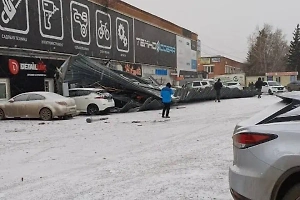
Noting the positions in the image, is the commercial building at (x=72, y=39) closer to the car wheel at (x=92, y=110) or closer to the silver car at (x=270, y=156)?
the car wheel at (x=92, y=110)

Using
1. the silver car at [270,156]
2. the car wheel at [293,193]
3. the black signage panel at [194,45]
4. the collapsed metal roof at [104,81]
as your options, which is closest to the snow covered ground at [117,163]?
the silver car at [270,156]

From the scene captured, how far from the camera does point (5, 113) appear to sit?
16297 mm

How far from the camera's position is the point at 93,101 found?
18266mm

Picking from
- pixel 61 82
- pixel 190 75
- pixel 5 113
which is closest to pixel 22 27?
pixel 61 82

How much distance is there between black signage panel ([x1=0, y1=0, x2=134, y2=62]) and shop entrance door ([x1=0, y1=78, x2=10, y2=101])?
2.13 m

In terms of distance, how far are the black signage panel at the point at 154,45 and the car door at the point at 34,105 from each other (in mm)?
22359

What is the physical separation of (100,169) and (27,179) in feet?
4.32

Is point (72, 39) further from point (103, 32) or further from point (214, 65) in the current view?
point (214, 65)

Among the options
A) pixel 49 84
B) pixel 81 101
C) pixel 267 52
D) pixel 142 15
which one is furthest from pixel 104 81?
pixel 267 52

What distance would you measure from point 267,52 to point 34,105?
7363 centimetres

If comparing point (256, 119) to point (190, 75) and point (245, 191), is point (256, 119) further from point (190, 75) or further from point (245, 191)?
point (190, 75)

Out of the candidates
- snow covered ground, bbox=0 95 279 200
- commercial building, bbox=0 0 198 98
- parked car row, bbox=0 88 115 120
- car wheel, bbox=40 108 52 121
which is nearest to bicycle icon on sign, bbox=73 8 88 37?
commercial building, bbox=0 0 198 98

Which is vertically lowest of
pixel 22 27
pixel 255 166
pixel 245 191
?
pixel 245 191

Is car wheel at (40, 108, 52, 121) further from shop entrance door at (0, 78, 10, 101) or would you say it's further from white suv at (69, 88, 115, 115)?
shop entrance door at (0, 78, 10, 101)
